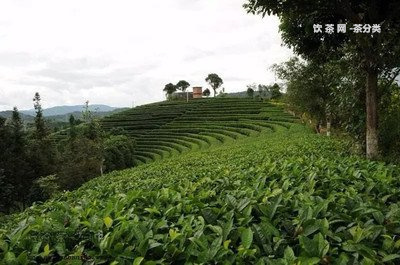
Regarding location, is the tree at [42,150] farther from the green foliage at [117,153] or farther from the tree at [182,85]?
the tree at [182,85]

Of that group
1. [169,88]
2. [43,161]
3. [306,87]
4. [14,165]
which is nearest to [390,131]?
[306,87]

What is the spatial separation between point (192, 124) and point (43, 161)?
949 inches

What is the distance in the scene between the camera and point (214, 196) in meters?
4.07

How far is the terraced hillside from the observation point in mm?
45594

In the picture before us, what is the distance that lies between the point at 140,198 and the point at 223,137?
39610 millimetres

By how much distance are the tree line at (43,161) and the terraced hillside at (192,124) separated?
5870 millimetres

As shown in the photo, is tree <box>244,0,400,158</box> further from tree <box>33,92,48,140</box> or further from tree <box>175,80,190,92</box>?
tree <box>175,80,190,92</box>

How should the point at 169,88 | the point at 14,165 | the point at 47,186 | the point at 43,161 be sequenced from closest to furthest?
the point at 47,186, the point at 14,165, the point at 43,161, the point at 169,88

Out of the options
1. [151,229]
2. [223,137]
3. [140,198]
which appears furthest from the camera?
[223,137]

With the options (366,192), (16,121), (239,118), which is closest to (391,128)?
(366,192)

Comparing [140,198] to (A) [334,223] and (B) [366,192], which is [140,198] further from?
(B) [366,192]

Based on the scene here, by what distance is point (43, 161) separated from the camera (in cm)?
4425

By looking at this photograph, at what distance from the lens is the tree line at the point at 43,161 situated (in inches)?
1502

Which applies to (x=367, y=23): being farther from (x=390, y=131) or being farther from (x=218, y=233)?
(x=218, y=233)
